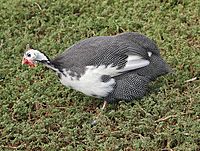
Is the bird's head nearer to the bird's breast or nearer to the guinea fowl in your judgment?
the guinea fowl

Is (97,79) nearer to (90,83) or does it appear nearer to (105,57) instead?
(90,83)

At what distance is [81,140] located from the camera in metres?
3.96

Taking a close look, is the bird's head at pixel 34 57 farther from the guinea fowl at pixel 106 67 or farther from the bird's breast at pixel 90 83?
the bird's breast at pixel 90 83

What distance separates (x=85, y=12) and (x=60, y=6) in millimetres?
264

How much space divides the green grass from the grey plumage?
0.11m

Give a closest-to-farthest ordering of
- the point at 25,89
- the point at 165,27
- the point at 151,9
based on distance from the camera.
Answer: the point at 25,89 < the point at 165,27 < the point at 151,9

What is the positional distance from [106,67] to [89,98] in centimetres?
41

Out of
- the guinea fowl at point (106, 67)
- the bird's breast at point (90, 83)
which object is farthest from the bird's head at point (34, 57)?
the bird's breast at point (90, 83)

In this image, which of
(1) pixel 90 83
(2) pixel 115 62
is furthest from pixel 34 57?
(2) pixel 115 62

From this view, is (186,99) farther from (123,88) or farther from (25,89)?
(25,89)

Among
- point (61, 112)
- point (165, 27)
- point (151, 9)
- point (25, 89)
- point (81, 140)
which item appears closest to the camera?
point (81, 140)

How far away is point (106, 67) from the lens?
408cm

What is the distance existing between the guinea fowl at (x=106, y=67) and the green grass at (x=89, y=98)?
0.13 metres

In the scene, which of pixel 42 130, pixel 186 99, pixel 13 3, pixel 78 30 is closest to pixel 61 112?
pixel 42 130
